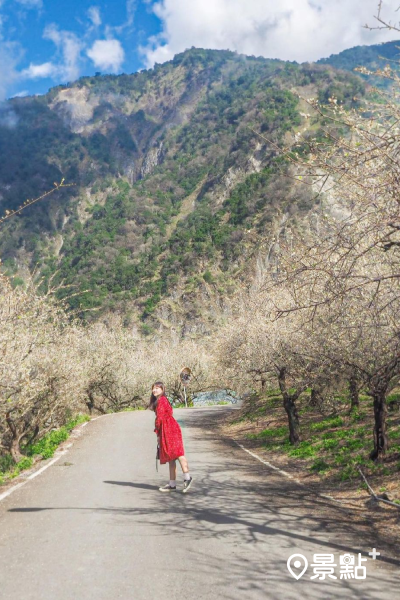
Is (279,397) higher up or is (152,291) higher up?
(152,291)

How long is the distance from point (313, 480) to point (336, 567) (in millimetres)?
5289

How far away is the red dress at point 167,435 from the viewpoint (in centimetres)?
943

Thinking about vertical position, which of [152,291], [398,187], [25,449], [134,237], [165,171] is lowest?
[25,449]

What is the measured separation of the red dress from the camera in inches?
371

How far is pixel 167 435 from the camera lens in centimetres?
953

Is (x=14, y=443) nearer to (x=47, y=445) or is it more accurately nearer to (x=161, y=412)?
(x=47, y=445)

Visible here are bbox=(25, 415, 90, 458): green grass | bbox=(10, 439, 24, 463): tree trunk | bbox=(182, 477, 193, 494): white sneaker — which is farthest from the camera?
bbox=(10, 439, 24, 463): tree trunk

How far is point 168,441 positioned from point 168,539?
9.99 ft

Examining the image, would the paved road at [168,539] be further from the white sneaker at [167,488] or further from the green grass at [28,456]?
the green grass at [28,456]

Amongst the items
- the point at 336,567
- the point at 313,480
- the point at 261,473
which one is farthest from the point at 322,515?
the point at 261,473

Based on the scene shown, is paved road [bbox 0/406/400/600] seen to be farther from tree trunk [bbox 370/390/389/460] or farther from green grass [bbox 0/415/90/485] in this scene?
tree trunk [bbox 370/390/389/460]

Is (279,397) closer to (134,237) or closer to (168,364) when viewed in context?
(168,364)

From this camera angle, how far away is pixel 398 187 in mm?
5555

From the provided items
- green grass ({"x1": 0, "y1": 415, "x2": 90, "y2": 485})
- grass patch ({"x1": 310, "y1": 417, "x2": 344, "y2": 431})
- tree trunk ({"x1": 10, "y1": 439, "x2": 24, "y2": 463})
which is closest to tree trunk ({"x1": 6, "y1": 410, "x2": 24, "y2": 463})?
tree trunk ({"x1": 10, "y1": 439, "x2": 24, "y2": 463})
